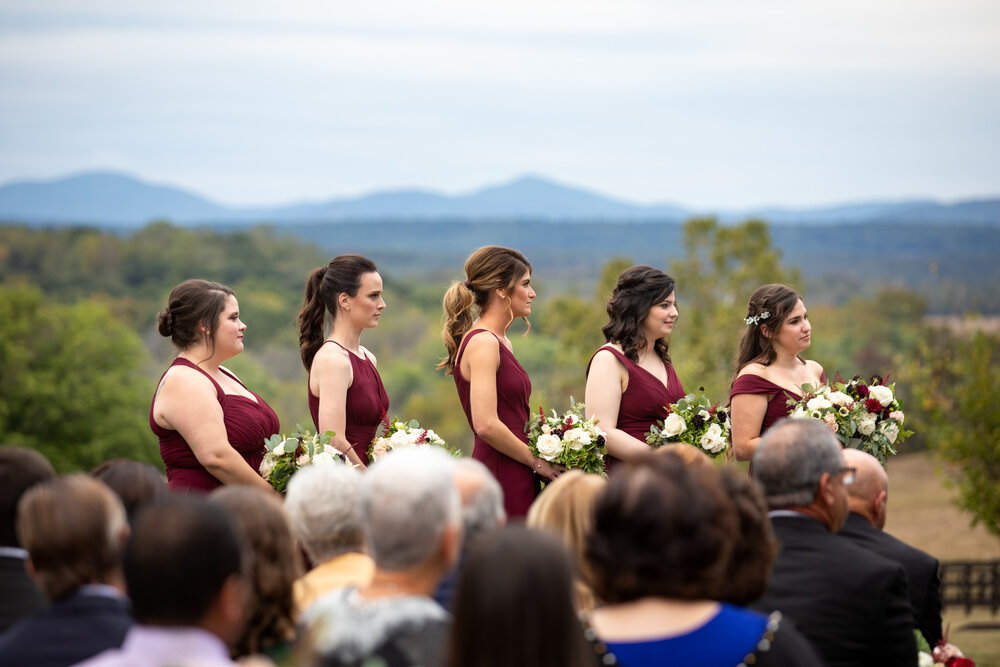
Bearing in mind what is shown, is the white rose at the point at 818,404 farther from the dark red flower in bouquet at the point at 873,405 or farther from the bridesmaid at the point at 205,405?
the bridesmaid at the point at 205,405

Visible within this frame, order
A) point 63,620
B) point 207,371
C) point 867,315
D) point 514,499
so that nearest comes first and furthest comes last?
1. point 63,620
2. point 207,371
3. point 514,499
4. point 867,315

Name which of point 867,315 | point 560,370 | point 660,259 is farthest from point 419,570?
point 660,259

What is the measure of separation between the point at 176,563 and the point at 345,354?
163 inches

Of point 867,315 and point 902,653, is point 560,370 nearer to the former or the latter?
point 867,315

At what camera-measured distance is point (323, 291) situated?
23.2 feet

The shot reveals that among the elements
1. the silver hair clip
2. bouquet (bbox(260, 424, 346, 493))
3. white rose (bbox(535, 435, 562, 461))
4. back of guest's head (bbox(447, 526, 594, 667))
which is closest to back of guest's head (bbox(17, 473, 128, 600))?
back of guest's head (bbox(447, 526, 594, 667))

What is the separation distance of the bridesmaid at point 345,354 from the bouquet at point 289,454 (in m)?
0.33

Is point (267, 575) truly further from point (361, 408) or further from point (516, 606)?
point (361, 408)

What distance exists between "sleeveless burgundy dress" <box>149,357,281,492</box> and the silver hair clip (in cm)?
341

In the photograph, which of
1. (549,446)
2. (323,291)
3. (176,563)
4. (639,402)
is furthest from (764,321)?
(176,563)

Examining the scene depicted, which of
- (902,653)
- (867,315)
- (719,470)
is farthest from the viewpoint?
(867,315)

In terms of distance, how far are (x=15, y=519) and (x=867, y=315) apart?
99315 millimetres

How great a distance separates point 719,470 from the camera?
11.8ft

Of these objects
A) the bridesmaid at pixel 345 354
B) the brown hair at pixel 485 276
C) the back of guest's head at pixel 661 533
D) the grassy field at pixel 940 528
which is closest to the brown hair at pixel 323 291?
the bridesmaid at pixel 345 354
